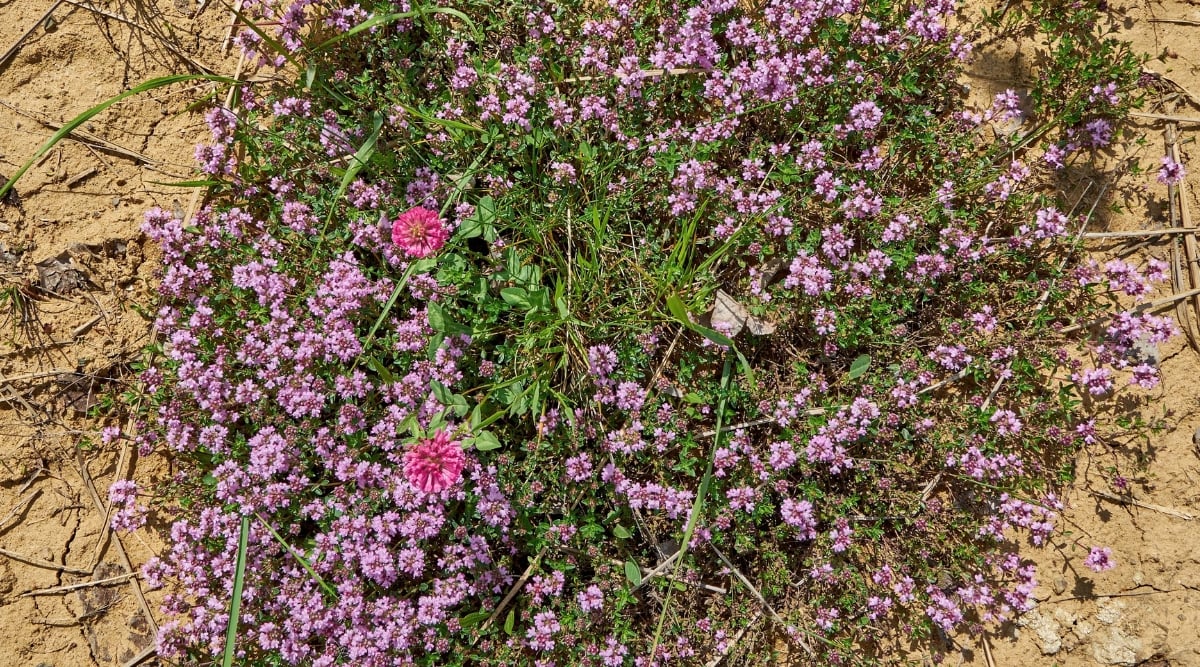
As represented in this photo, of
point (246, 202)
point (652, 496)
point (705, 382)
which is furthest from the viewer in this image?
point (246, 202)

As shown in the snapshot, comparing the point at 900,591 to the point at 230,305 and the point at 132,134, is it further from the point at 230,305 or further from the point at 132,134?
the point at 132,134

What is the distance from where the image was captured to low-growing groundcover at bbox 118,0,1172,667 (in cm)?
472

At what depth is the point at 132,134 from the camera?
561 centimetres

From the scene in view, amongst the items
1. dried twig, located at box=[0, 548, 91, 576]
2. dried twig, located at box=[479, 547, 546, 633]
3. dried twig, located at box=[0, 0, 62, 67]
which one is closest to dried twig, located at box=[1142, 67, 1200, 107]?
dried twig, located at box=[479, 547, 546, 633]

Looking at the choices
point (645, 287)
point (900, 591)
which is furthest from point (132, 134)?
point (900, 591)

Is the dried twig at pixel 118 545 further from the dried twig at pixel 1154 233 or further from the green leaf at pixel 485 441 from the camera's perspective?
the dried twig at pixel 1154 233

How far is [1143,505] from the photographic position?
5195mm

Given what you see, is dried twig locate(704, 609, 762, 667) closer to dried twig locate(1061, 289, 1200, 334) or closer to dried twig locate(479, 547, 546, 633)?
dried twig locate(479, 547, 546, 633)

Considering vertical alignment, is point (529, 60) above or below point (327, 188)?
above

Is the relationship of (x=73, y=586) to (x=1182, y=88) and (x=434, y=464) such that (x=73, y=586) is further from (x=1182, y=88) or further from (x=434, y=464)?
(x=1182, y=88)

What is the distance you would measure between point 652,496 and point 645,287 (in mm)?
1448

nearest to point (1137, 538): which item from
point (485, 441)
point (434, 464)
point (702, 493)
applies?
point (702, 493)

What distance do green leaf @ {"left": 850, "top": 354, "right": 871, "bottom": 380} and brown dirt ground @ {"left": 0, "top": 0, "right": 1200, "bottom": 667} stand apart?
1.90 metres

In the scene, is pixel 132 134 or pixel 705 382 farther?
pixel 132 134
